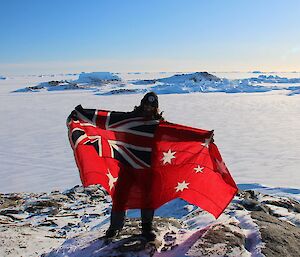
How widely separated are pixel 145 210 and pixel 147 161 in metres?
0.45

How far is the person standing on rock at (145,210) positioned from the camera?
3.42 meters

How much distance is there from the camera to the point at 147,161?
3494 millimetres

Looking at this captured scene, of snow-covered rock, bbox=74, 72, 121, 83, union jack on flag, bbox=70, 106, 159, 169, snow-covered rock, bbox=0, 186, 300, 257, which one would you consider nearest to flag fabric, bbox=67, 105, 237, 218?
union jack on flag, bbox=70, 106, 159, 169

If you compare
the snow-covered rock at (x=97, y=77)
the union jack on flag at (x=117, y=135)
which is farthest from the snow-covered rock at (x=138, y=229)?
the snow-covered rock at (x=97, y=77)

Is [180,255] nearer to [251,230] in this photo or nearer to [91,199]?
[251,230]

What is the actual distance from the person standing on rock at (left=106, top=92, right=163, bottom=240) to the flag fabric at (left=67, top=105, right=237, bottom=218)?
40mm

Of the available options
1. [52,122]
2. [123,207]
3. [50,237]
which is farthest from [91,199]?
[52,122]

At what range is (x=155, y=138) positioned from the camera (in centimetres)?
351

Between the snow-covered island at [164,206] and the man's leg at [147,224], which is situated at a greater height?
the man's leg at [147,224]

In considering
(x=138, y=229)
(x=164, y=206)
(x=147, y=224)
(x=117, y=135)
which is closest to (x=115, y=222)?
(x=147, y=224)

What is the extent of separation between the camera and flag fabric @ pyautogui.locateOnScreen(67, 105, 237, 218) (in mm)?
3502

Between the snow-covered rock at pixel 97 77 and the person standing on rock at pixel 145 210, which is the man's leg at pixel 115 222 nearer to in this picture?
the person standing on rock at pixel 145 210

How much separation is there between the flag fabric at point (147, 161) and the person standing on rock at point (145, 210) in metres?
0.04

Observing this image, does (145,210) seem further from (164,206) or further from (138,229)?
(164,206)
